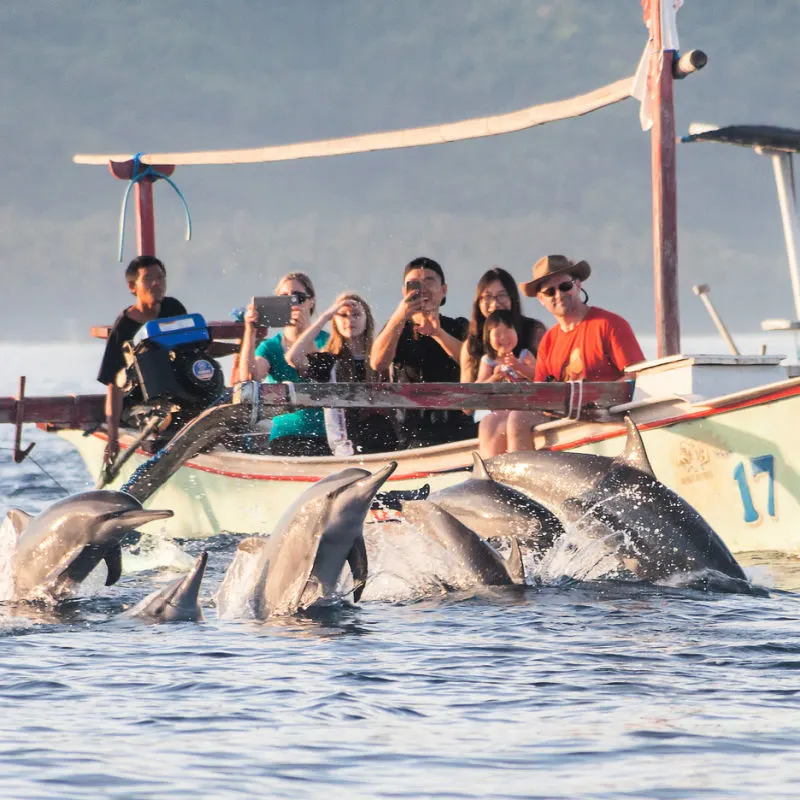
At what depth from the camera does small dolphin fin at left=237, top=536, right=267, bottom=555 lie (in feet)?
23.4

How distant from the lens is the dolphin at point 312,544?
6871 millimetres

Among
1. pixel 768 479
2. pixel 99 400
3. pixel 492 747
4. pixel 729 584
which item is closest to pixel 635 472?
pixel 729 584

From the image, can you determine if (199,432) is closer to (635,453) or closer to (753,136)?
(635,453)

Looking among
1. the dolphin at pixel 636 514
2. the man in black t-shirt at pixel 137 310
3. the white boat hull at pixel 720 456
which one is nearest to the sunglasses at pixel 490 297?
the white boat hull at pixel 720 456

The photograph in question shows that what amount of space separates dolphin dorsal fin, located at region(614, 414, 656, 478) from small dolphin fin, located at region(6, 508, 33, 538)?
3176mm

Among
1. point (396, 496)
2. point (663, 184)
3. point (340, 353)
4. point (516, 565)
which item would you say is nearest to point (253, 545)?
point (516, 565)

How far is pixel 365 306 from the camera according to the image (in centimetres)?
1054

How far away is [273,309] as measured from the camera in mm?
10297

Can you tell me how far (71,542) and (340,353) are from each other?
356cm

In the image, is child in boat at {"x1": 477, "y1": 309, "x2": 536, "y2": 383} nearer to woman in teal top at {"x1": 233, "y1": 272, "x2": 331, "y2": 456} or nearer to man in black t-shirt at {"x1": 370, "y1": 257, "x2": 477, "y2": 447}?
man in black t-shirt at {"x1": 370, "y1": 257, "x2": 477, "y2": 447}

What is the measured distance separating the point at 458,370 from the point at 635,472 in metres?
3.23

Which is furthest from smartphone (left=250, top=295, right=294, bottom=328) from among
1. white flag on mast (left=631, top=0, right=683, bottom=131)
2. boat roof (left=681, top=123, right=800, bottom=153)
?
boat roof (left=681, top=123, right=800, bottom=153)

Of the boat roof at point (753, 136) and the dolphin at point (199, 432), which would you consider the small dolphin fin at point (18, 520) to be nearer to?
the dolphin at point (199, 432)

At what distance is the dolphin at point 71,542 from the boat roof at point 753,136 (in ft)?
32.3
